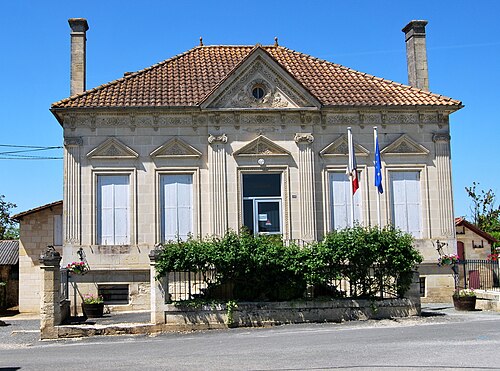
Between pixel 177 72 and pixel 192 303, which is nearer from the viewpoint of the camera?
pixel 192 303

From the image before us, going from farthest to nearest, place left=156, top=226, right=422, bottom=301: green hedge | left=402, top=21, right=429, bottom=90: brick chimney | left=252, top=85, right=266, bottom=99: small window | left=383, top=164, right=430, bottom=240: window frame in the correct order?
left=402, top=21, right=429, bottom=90: brick chimney → left=383, top=164, right=430, bottom=240: window frame → left=252, top=85, right=266, bottom=99: small window → left=156, top=226, right=422, bottom=301: green hedge

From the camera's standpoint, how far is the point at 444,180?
2462 cm

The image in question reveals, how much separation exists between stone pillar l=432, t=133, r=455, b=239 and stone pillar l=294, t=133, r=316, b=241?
4.58 meters

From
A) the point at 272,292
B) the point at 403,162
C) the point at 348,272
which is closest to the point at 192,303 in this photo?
the point at 272,292

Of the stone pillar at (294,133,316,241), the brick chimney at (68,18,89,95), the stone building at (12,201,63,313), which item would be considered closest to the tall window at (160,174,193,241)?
the stone pillar at (294,133,316,241)

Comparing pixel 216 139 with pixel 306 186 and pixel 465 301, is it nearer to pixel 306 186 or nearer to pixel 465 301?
pixel 306 186

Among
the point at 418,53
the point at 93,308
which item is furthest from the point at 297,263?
the point at 418,53

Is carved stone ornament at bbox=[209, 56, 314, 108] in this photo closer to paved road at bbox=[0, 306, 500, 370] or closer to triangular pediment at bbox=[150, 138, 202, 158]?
triangular pediment at bbox=[150, 138, 202, 158]

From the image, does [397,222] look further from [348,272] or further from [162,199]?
[162,199]

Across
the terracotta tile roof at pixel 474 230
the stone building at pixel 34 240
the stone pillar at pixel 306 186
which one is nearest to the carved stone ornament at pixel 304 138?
the stone pillar at pixel 306 186

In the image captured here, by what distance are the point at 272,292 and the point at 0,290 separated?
14363mm

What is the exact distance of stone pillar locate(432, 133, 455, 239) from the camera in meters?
24.5

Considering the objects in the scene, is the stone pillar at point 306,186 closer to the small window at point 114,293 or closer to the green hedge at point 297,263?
the green hedge at point 297,263

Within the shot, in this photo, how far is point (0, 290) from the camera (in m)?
28.2
